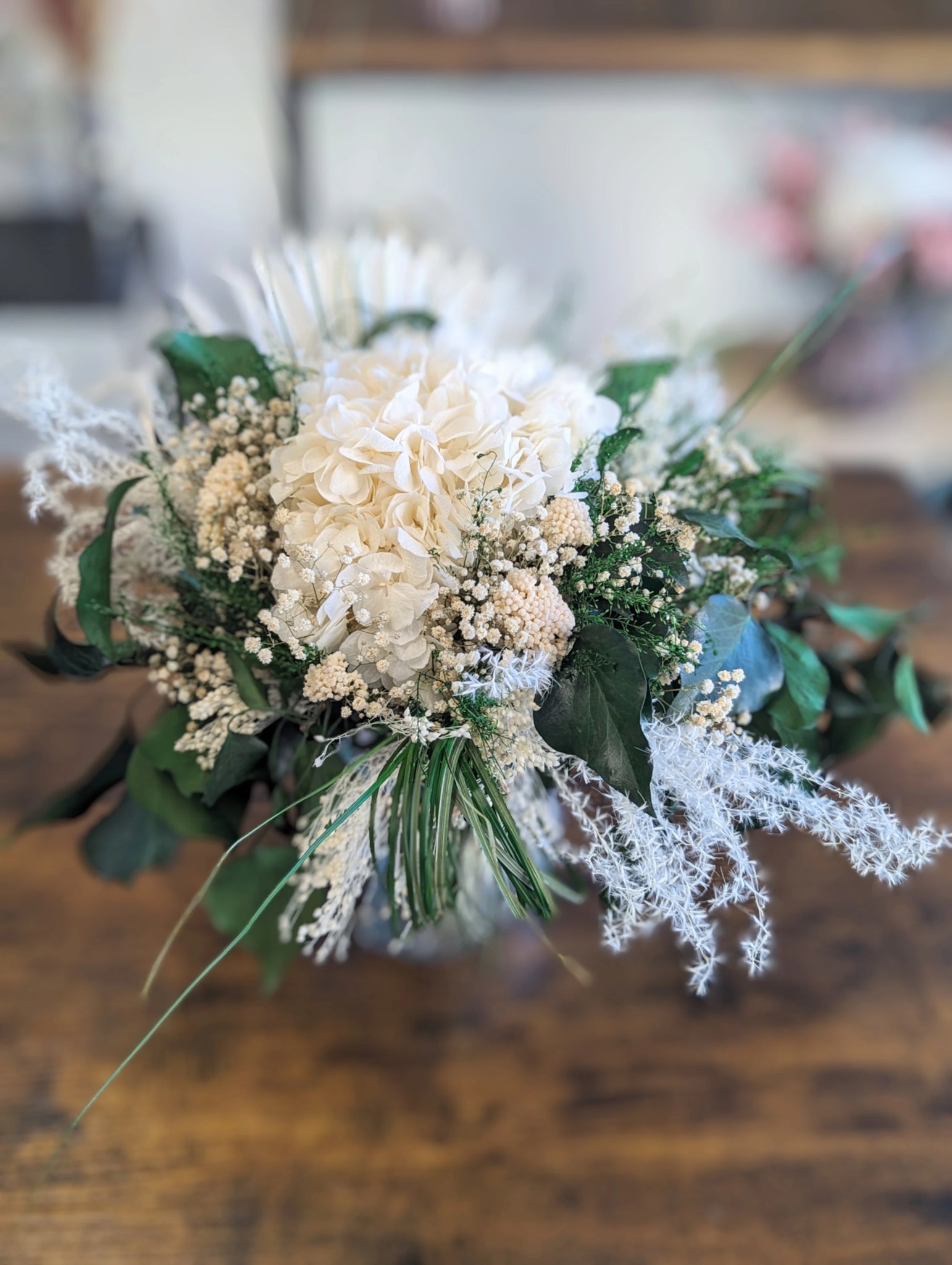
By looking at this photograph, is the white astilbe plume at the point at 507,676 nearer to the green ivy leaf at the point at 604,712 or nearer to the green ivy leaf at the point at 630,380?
the green ivy leaf at the point at 604,712

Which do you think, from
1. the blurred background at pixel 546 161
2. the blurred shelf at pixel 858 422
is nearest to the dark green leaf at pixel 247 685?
the blurred background at pixel 546 161

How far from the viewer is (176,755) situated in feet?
1.57

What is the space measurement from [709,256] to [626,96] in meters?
0.36

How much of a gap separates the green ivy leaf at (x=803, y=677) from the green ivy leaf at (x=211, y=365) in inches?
12.1

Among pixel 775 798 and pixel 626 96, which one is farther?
pixel 626 96

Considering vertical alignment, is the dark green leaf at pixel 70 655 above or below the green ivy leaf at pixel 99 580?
below

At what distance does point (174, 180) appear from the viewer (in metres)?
1.78

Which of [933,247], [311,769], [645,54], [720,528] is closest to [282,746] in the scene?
[311,769]

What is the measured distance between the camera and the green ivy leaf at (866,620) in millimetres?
576

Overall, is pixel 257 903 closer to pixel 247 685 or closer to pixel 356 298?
pixel 247 685

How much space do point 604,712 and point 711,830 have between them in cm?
7

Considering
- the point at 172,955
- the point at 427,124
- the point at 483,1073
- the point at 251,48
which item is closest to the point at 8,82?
the point at 251,48

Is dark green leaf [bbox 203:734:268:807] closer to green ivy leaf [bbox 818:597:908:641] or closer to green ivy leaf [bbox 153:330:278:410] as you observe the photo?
green ivy leaf [bbox 153:330:278:410]

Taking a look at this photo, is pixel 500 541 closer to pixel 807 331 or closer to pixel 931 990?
pixel 807 331
